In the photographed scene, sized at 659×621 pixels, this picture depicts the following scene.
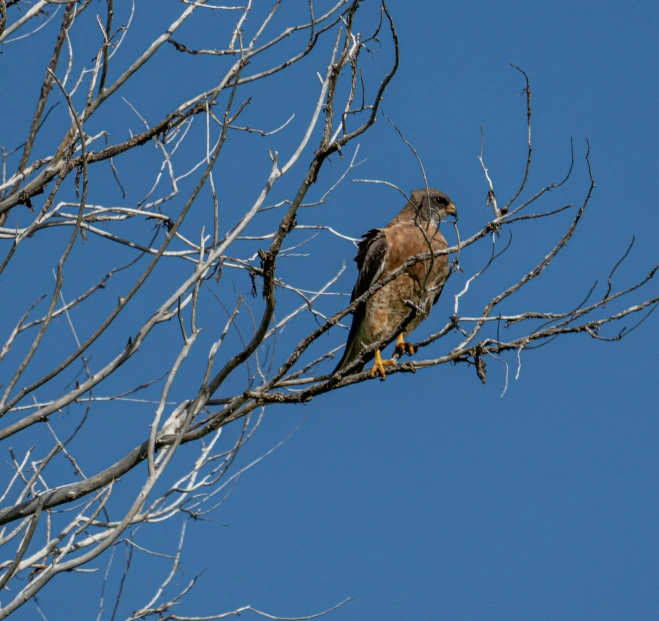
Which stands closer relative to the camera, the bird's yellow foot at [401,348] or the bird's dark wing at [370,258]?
→ the bird's yellow foot at [401,348]

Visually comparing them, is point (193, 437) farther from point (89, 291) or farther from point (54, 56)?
Answer: point (54, 56)

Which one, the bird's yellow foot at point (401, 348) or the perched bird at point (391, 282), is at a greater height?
the perched bird at point (391, 282)

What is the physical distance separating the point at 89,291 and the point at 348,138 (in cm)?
180

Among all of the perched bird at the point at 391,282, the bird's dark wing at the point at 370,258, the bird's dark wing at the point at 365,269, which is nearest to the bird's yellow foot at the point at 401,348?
the perched bird at the point at 391,282

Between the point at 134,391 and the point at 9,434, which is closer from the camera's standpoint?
the point at 9,434

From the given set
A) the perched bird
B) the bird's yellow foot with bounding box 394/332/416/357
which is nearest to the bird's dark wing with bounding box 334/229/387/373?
the perched bird

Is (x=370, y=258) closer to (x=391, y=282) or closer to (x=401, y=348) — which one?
(x=391, y=282)

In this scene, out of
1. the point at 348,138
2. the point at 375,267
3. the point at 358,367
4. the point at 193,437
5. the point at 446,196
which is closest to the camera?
the point at 348,138

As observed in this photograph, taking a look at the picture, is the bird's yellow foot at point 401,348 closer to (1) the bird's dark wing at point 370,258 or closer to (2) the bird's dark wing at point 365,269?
(2) the bird's dark wing at point 365,269

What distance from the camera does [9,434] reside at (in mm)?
3209

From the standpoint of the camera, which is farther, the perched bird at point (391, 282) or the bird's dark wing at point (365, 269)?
the bird's dark wing at point (365, 269)

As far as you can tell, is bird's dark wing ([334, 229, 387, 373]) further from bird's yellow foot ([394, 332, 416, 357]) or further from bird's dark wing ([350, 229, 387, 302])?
bird's yellow foot ([394, 332, 416, 357])

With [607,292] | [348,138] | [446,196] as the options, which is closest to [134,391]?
[348,138]

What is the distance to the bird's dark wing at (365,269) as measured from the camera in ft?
19.0
